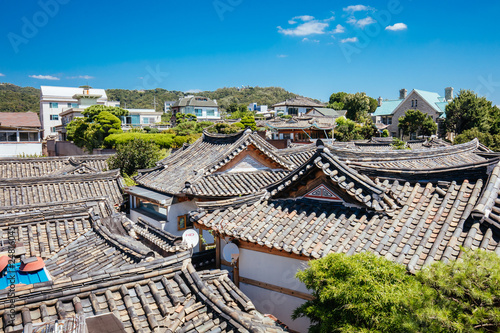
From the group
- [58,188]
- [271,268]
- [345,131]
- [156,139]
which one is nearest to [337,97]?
[345,131]

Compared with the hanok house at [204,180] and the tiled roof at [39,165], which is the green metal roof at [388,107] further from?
the tiled roof at [39,165]

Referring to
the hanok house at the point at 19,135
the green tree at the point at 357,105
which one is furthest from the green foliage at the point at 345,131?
Answer: the hanok house at the point at 19,135

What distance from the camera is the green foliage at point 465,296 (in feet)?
10.6

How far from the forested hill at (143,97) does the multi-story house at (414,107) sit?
168 ft

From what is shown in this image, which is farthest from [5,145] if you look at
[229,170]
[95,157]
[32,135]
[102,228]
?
A: [102,228]

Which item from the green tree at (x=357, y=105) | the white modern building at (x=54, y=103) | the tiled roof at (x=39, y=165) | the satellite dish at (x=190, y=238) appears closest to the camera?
the satellite dish at (x=190, y=238)

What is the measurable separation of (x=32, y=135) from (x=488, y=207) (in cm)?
4208

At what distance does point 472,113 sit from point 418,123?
6662 mm

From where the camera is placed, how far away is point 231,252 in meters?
8.62

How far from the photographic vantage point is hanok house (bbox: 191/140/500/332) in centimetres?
642

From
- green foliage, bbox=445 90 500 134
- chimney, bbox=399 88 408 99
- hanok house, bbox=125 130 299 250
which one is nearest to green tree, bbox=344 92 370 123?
chimney, bbox=399 88 408 99

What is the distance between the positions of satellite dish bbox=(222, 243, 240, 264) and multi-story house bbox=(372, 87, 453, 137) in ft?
178

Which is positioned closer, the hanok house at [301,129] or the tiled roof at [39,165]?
the tiled roof at [39,165]

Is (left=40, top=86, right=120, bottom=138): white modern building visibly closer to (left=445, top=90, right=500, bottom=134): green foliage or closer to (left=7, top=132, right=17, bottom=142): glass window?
(left=7, top=132, right=17, bottom=142): glass window
